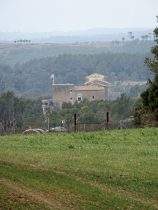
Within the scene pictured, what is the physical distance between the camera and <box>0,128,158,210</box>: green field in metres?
12.0

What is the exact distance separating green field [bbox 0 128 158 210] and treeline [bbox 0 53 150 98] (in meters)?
117

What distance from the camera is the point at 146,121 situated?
3497cm

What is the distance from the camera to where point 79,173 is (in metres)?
15.7

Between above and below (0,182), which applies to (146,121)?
below

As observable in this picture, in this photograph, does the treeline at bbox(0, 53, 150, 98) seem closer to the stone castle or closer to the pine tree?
the stone castle

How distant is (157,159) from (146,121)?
15.7 meters

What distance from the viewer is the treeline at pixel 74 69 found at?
144m

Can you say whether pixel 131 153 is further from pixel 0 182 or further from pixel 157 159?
pixel 0 182

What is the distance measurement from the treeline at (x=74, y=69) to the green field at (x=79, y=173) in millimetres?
117269

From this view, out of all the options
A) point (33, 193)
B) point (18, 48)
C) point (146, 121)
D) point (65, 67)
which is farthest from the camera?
point (18, 48)

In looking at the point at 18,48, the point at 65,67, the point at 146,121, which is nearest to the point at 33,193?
the point at 146,121

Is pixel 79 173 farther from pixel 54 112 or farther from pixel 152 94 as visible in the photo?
pixel 54 112

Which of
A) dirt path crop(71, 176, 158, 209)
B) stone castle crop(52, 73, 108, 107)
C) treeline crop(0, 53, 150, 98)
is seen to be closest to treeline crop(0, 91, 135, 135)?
stone castle crop(52, 73, 108, 107)

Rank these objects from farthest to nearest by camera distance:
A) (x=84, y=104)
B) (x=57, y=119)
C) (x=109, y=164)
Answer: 1. (x=84, y=104)
2. (x=57, y=119)
3. (x=109, y=164)
